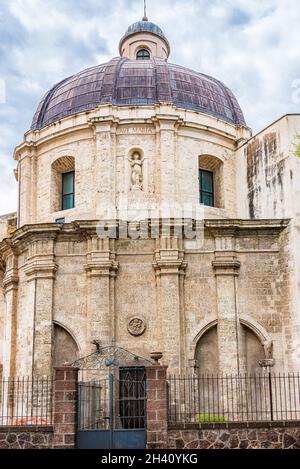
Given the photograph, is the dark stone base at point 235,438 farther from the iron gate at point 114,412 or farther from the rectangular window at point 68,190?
the rectangular window at point 68,190

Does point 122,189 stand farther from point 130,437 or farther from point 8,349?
point 130,437

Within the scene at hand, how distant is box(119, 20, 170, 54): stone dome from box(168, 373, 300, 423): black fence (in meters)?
18.2

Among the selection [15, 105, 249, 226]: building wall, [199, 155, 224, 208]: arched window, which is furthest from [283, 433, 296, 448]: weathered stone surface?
[199, 155, 224, 208]: arched window

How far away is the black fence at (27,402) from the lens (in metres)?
19.6

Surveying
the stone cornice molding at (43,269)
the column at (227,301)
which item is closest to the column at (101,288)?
the stone cornice molding at (43,269)

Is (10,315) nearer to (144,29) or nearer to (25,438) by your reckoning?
(25,438)

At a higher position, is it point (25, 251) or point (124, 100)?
point (124, 100)

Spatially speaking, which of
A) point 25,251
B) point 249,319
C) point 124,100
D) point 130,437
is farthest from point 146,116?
point 130,437

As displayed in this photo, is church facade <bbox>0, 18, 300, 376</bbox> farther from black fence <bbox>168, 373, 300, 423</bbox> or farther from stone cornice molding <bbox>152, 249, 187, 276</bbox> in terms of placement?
black fence <bbox>168, 373, 300, 423</bbox>

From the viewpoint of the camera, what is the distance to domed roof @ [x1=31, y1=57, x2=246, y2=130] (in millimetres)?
25328

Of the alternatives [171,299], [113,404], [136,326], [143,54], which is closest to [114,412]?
[113,404]

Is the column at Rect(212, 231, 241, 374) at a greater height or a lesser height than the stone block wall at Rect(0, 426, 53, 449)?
greater

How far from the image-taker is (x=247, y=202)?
2423 cm

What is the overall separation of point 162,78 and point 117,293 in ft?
29.2
